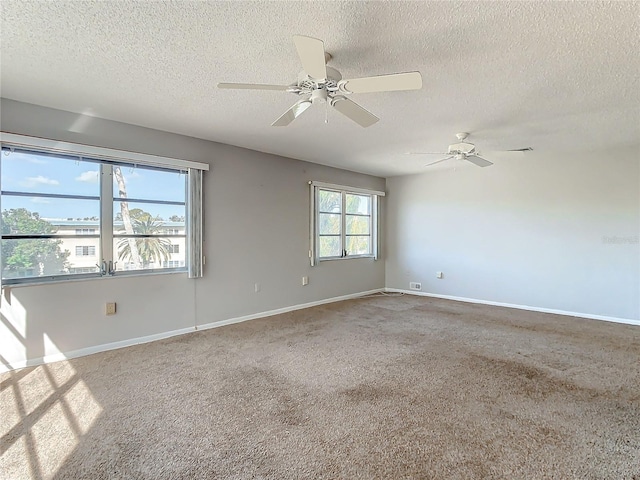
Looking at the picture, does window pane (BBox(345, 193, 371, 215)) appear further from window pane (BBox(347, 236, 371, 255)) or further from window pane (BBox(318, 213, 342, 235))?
window pane (BBox(347, 236, 371, 255))

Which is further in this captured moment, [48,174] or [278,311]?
[278,311]

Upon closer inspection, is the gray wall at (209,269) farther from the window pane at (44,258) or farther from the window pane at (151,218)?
the window pane at (151,218)

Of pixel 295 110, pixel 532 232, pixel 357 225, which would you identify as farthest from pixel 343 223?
Result: pixel 295 110

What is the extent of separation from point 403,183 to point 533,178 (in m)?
2.35

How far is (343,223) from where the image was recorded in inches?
247

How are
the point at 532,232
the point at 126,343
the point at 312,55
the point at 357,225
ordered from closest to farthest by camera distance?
the point at 312,55 → the point at 126,343 → the point at 532,232 → the point at 357,225

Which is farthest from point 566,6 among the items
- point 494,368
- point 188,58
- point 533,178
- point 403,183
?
point 403,183

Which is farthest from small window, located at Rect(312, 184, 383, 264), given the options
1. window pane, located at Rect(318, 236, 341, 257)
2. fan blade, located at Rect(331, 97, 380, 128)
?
fan blade, located at Rect(331, 97, 380, 128)

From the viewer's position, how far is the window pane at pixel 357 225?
6469 mm

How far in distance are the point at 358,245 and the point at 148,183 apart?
4.09m

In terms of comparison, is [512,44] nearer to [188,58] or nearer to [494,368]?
[188,58]

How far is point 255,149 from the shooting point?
4754mm

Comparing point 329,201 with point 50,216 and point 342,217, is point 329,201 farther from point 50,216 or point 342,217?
point 50,216

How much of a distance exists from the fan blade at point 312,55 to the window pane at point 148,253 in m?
2.87
